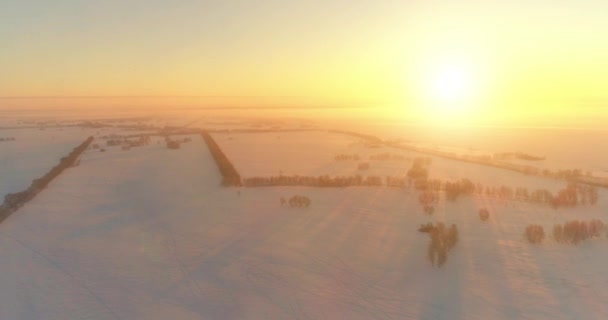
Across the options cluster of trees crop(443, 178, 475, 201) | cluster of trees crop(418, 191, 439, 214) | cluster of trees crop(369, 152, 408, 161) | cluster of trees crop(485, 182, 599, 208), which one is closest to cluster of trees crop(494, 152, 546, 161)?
cluster of trees crop(369, 152, 408, 161)

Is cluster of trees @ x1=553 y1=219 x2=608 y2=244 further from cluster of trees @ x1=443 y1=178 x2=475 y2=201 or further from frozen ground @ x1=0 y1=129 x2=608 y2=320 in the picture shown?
cluster of trees @ x1=443 y1=178 x2=475 y2=201

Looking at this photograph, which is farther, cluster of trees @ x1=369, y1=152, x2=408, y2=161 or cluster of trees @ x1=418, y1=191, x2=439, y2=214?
cluster of trees @ x1=369, y1=152, x2=408, y2=161

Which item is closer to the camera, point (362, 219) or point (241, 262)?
point (241, 262)

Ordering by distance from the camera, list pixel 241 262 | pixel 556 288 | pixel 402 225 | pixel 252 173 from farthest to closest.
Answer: pixel 252 173
pixel 402 225
pixel 241 262
pixel 556 288

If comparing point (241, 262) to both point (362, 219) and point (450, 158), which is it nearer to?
point (362, 219)

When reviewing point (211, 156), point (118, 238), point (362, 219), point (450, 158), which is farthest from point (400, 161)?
point (118, 238)

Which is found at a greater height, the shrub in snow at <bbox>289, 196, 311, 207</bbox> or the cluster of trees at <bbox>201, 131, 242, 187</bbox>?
the cluster of trees at <bbox>201, 131, 242, 187</bbox>

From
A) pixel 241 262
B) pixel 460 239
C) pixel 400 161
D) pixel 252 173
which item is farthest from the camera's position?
pixel 400 161

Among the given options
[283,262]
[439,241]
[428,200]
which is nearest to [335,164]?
[428,200]
